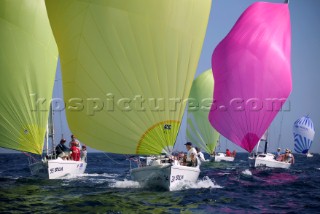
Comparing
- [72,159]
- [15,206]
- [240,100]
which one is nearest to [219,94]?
[240,100]

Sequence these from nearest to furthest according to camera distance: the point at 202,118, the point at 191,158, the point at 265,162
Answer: the point at 191,158 → the point at 265,162 → the point at 202,118

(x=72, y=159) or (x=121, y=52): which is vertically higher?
(x=121, y=52)

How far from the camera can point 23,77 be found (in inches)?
697

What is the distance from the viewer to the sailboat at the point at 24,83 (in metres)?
17.3

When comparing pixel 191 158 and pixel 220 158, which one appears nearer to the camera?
pixel 191 158

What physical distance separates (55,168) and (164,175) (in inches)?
273

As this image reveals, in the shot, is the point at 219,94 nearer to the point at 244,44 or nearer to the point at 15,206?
the point at 244,44

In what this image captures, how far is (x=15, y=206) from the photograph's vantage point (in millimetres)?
11227

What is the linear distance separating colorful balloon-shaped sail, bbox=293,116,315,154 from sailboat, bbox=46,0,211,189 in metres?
53.0

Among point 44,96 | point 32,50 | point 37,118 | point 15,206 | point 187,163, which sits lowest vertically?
point 15,206

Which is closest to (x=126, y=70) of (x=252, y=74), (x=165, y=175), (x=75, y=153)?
(x=165, y=175)

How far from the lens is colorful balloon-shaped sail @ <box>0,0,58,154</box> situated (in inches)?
682

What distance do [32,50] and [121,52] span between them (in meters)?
7.58

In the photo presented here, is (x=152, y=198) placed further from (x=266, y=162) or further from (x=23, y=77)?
(x=266, y=162)
